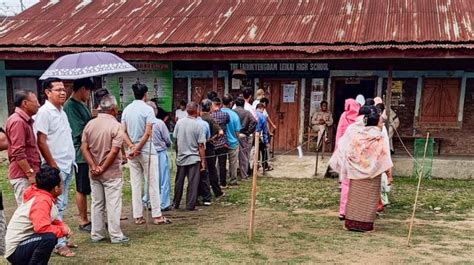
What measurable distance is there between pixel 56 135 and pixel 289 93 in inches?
336

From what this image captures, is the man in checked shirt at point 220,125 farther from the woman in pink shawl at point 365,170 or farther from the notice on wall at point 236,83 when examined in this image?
the notice on wall at point 236,83

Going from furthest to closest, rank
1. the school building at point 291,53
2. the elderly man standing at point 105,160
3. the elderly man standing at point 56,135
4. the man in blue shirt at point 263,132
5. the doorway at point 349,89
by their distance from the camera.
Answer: the doorway at point 349,89
the school building at point 291,53
the man in blue shirt at point 263,132
the elderly man standing at point 105,160
the elderly man standing at point 56,135

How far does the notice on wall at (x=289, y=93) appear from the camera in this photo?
1203 centimetres

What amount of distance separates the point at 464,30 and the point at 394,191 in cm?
475

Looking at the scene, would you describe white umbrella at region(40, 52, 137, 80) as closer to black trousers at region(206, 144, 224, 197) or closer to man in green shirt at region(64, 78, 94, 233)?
man in green shirt at region(64, 78, 94, 233)

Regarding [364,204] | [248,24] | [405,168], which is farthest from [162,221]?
[248,24]

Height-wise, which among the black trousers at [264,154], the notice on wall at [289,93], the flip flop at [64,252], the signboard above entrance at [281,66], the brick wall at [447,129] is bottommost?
the flip flop at [64,252]

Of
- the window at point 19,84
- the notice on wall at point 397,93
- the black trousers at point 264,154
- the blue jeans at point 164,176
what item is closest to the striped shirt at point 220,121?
the blue jeans at point 164,176

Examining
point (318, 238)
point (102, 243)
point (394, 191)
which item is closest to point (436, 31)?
point (394, 191)

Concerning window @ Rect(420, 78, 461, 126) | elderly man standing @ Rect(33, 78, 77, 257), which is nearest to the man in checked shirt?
elderly man standing @ Rect(33, 78, 77, 257)

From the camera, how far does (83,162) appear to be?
4.89 m

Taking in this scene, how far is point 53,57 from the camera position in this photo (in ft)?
37.9

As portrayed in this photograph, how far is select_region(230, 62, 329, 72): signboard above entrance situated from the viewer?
11648 mm

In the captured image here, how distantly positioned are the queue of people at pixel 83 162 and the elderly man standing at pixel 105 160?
0.01 meters
